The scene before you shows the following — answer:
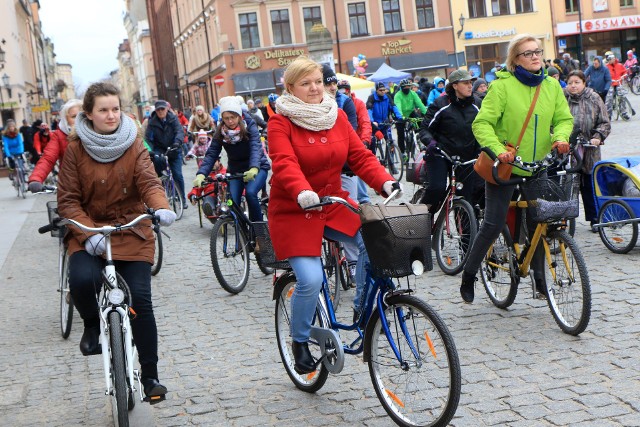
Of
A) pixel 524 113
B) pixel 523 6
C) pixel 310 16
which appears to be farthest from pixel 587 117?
pixel 523 6

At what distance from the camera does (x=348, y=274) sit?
28.0 ft

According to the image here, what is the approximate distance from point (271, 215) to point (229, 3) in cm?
5516

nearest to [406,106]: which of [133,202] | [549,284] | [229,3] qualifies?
[549,284]

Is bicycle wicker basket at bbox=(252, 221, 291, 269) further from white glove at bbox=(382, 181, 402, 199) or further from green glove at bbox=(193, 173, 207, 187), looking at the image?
green glove at bbox=(193, 173, 207, 187)

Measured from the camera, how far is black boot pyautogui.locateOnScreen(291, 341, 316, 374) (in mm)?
5340

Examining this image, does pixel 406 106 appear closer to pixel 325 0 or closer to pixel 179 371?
pixel 179 371

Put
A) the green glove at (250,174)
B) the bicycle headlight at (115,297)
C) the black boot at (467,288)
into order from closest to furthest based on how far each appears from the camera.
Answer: the bicycle headlight at (115,297), the black boot at (467,288), the green glove at (250,174)

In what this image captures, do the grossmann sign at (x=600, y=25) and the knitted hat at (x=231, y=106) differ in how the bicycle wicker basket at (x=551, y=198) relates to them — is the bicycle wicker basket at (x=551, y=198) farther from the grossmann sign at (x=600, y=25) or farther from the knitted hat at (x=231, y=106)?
the grossmann sign at (x=600, y=25)

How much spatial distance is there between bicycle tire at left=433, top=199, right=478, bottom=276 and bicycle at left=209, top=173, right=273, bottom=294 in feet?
5.51

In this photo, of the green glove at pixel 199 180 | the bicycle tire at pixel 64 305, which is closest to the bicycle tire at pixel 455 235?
the green glove at pixel 199 180

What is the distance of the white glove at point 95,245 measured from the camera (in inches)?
200

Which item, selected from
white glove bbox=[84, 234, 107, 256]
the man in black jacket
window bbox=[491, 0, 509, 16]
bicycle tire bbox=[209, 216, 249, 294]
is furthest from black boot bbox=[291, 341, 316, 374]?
window bbox=[491, 0, 509, 16]

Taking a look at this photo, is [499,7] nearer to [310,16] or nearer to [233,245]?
[310,16]

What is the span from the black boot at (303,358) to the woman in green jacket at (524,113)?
1.96 meters
